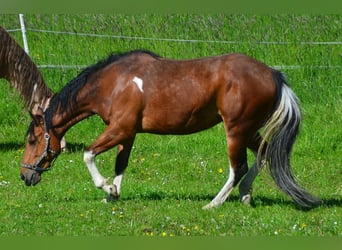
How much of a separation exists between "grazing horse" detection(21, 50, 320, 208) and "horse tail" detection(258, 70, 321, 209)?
0.01m

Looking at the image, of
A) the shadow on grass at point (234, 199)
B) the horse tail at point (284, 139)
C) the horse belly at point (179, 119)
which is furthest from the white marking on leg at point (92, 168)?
the horse tail at point (284, 139)

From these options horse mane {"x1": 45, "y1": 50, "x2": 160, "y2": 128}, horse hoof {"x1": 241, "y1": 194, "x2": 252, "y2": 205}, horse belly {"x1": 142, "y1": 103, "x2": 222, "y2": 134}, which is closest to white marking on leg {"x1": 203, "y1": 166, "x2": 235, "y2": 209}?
horse hoof {"x1": 241, "y1": 194, "x2": 252, "y2": 205}

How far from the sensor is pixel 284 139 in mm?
8992

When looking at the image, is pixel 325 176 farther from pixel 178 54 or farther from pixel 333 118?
pixel 178 54

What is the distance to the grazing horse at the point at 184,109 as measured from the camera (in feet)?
29.5

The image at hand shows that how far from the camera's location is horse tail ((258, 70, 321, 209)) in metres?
8.99

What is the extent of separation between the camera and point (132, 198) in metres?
9.71

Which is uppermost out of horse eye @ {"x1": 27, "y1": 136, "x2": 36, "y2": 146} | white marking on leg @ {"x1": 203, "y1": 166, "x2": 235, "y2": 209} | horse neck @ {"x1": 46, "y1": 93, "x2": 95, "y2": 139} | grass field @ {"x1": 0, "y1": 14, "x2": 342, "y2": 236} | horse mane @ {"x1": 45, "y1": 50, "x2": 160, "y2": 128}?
horse mane @ {"x1": 45, "y1": 50, "x2": 160, "y2": 128}

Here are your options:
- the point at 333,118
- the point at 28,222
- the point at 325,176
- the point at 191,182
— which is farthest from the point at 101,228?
the point at 333,118

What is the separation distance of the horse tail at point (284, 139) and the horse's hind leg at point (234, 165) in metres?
0.27

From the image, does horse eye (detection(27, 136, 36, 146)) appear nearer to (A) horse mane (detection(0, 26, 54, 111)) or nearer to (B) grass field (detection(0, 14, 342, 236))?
(B) grass field (detection(0, 14, 342, 236))

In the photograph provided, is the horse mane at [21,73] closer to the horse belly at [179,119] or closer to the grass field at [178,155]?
the grass field at [178,155]

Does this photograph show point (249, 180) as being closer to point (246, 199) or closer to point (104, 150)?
point (246, 199)

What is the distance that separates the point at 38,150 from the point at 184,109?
1.75 metres
